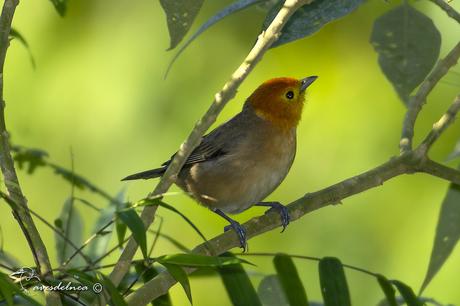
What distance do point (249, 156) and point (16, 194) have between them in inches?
79.8

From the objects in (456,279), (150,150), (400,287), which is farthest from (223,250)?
(150,150)

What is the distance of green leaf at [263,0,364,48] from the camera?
2877 millimetres

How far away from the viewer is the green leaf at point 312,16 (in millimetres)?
2877

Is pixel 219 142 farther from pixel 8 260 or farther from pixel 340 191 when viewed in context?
pixel 340 191

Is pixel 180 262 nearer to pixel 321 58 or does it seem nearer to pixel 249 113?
pixel 249 113

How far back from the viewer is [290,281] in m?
2.83

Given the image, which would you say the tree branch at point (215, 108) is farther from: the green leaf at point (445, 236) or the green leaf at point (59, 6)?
the green leaf at point (445, 236)

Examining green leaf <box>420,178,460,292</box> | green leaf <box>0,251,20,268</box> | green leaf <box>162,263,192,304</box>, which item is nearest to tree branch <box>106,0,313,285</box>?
green leaf <box>162,263,192,304</box>

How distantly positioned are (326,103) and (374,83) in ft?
1.05

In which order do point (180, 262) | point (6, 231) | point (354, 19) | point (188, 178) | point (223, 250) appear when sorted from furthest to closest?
point (354, 19)
point (6, 231)
point (188, 178)
point (223, 250)
point (180, 262)

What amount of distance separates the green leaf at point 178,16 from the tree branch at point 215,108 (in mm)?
276

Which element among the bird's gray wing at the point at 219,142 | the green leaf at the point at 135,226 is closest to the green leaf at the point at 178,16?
the green leaf at the point at 135,226

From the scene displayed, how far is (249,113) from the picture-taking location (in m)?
4.89

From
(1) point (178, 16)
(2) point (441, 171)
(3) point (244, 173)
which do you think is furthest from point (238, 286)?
(3) point (244, 173)
